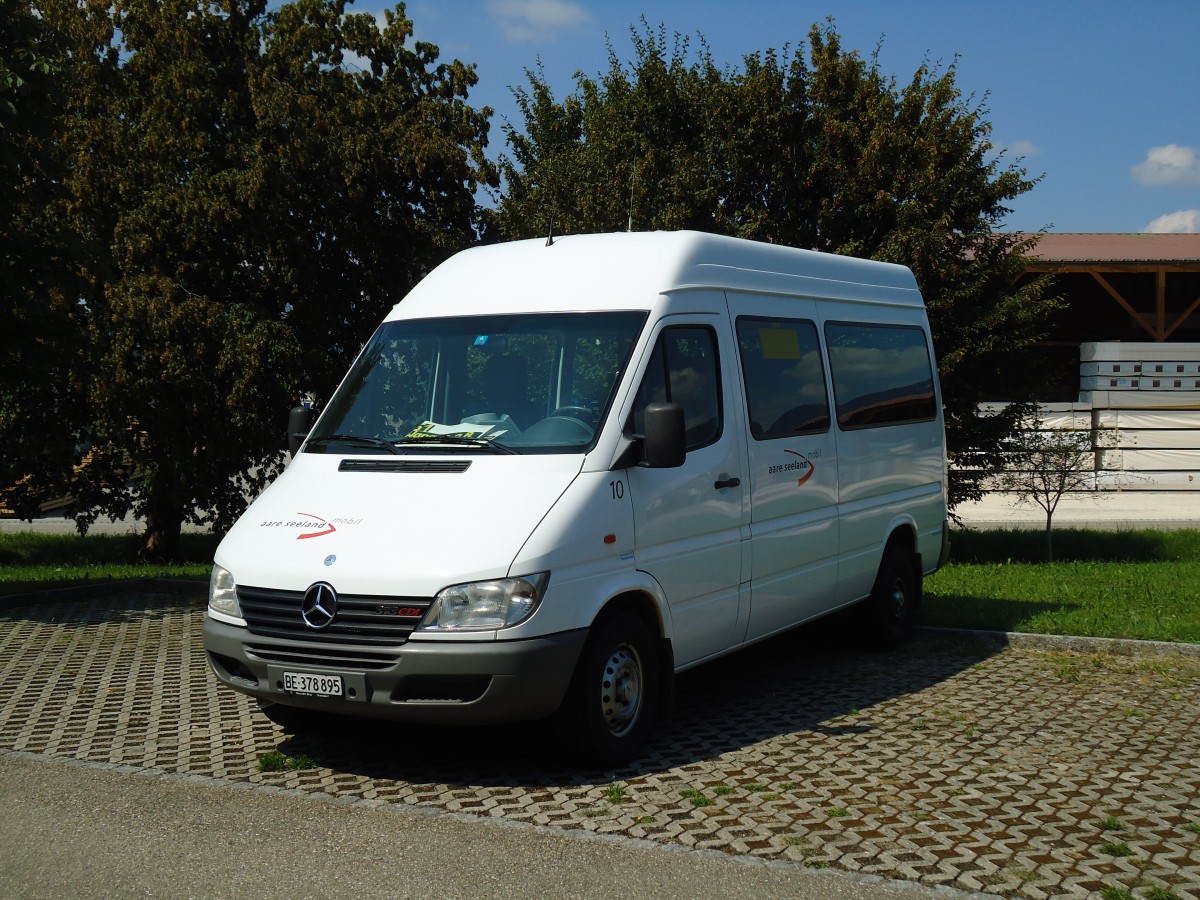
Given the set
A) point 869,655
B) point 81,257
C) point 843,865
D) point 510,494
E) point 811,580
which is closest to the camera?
point 843,865

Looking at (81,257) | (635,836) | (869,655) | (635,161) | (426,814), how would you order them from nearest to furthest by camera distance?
(635,836) → (426,814) → (869,655) → (81,257) → (635,161)

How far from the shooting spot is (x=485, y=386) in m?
6.73

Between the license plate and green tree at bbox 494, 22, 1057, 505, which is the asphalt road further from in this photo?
green tree at bbox 494, 22, 1057, 505

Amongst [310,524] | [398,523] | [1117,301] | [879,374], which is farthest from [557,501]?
[1117,301]

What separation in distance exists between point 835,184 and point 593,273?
549 inches

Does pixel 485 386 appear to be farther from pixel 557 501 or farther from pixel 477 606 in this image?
pixel 477 606

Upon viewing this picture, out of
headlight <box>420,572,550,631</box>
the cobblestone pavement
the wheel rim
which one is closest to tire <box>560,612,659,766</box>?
the wheel rim

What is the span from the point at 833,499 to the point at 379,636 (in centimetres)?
377

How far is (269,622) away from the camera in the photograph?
6.03 m

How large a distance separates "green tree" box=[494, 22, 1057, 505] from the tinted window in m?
8.84

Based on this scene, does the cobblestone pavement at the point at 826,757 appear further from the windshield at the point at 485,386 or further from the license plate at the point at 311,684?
the windshield at the point at 485,386

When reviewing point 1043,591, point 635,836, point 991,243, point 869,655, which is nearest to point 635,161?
point 991,243

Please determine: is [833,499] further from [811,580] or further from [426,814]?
[426,814]

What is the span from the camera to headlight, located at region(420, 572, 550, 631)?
5.64 meters
